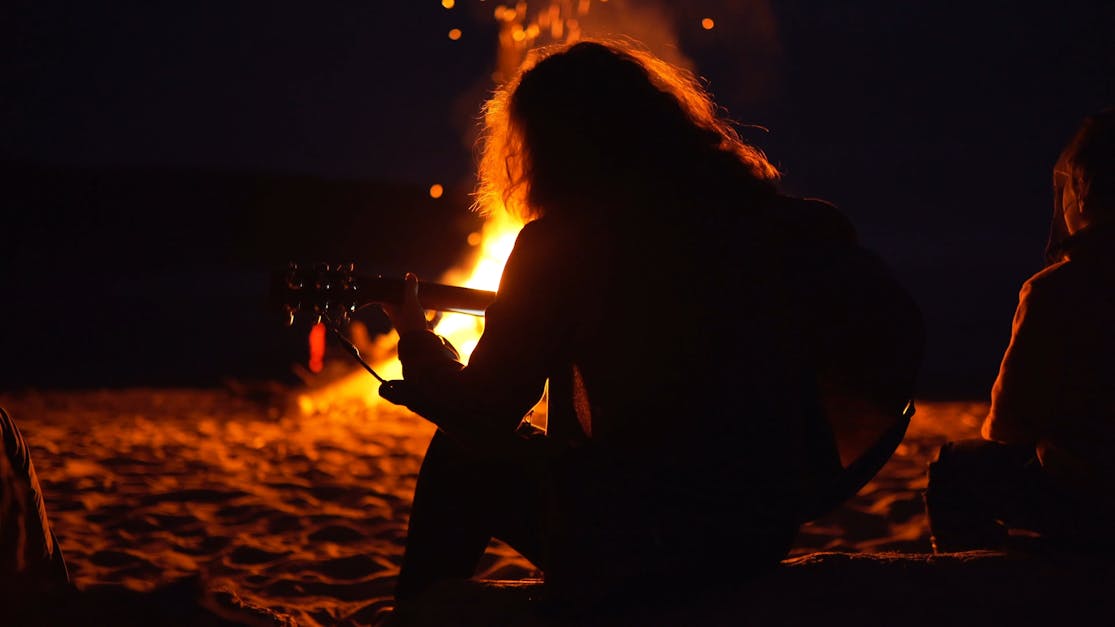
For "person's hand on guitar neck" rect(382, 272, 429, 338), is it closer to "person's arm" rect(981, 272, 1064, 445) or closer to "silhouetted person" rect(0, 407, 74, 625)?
"silhouetted person" rect(0, 407, 74, 625)

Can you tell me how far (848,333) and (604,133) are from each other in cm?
63

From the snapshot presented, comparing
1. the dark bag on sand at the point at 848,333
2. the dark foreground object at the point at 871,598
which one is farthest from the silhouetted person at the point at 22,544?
the dark bag on sand at the point at 848,333

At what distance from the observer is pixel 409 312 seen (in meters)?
1.93

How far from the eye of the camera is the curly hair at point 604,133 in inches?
64.1

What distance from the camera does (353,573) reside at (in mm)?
3436

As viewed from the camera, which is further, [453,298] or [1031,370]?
[453,298]

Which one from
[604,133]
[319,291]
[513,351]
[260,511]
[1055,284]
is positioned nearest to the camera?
[513,351]

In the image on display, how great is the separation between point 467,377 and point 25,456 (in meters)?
1.23

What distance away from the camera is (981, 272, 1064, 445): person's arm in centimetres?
174

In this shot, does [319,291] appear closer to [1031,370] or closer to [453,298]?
[453,298]

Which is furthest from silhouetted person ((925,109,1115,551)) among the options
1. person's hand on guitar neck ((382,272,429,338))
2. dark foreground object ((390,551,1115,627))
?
person's hand on guitar neck ((382,272,429,338))

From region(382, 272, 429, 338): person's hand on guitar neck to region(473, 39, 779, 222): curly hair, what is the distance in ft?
1.30

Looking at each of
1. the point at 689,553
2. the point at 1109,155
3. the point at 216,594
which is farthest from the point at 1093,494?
the point at 216,594

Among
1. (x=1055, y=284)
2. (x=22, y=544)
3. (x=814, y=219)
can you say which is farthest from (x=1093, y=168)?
(x=22, y=544)
